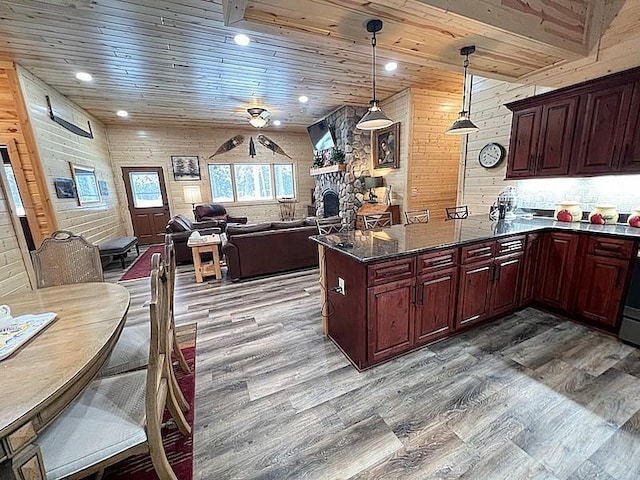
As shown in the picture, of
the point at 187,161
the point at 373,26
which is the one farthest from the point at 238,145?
the point at 373,26

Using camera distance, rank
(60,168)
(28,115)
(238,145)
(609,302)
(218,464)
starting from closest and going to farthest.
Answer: (218,464) → (609,302) → (28,115) → (60,168) → (238,145)

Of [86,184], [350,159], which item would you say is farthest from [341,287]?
[86,184]

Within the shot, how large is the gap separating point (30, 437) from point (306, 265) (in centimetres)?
400

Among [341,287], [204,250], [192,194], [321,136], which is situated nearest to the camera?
[341,287]

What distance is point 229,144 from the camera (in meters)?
8.25

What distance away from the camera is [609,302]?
2451 millimetres

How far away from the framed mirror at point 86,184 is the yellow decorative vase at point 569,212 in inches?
291

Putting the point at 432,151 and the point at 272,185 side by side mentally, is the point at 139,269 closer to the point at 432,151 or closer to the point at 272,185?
the point at 272,185

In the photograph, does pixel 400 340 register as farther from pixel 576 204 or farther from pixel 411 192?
pixel 411 192

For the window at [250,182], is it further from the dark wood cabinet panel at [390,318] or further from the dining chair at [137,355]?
the dark wood cabinet panel at [390,318]

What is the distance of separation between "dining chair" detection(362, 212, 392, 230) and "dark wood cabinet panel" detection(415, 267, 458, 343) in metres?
1.29

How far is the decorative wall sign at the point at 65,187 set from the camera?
4285 mm

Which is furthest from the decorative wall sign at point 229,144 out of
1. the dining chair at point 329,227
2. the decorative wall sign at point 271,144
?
the dining chair at point 329,227

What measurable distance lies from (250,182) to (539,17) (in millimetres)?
7704
